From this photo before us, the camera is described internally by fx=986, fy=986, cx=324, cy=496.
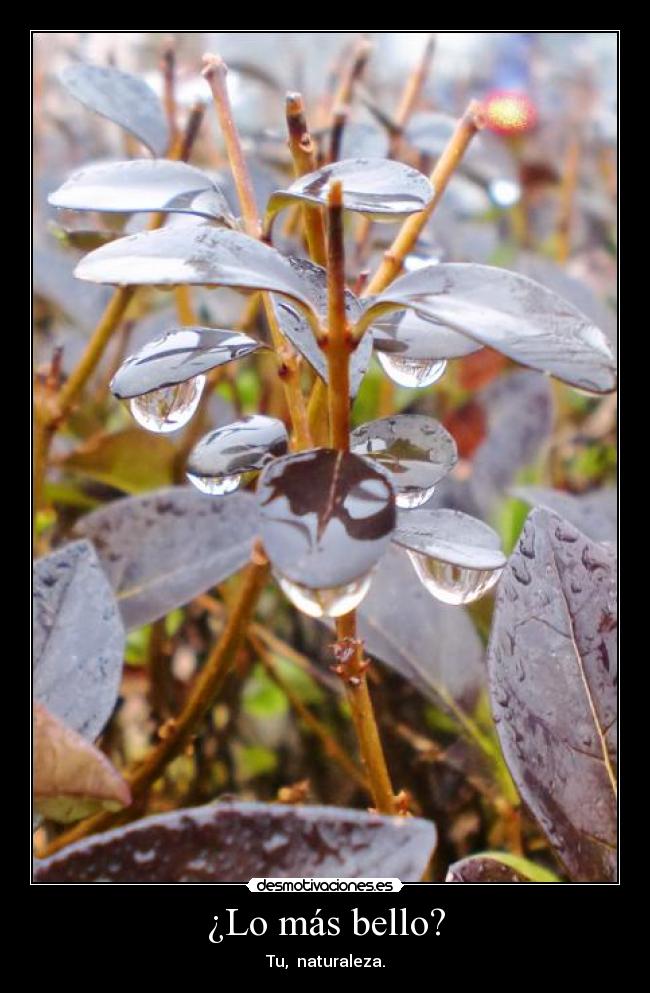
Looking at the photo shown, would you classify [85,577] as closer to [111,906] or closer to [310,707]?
[111,906]

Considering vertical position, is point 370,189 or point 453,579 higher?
point 370,189

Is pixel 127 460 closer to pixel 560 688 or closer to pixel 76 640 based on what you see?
pixel 76 640

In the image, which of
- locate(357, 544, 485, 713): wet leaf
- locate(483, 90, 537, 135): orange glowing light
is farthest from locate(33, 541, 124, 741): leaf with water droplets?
locate(483, 90, 537, 135): orange glowing light

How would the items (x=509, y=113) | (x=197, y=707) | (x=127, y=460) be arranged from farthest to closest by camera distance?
(x=509, y=113)
(x=127, y=460)
(x=197, y=707)

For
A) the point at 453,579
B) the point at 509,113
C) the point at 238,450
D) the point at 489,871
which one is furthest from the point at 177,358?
the point at 509,113

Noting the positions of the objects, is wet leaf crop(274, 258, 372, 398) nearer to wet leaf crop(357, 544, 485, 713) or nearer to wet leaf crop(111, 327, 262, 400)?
wet leaf crop(111, 327, 262, 400)

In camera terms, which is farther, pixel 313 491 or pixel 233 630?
pixel 233 630

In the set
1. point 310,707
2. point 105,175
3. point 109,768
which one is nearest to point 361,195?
point 105,175
